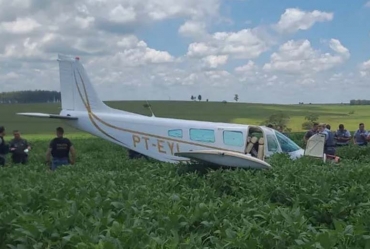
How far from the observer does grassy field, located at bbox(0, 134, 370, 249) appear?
12.4 ft

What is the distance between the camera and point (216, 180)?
7258 millimetres

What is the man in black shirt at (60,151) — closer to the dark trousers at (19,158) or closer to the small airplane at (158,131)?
the dark trousers at (19,158)

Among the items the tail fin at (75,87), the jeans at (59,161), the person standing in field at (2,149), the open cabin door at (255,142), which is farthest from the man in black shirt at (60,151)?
the tail fin at (75,87)

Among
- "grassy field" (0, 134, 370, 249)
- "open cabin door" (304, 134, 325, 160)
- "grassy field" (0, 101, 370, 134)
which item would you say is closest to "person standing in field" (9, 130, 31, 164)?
"open cabin door" (304, 134, 325, 160)

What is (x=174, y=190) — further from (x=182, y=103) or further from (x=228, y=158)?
(x=182, y=103)

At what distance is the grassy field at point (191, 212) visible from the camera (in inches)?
149

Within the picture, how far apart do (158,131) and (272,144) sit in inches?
145

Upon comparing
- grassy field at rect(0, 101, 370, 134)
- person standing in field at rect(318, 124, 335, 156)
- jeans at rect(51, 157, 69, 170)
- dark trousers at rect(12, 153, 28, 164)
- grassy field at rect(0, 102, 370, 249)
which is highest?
grassy field at rect(0, 102, 370, 249)

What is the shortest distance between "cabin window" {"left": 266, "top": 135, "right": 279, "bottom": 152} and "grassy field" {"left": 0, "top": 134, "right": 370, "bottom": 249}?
700 cm

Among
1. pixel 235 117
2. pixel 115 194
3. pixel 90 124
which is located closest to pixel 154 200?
pixel 115 194

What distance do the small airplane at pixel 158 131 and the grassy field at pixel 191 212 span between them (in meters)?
4.90

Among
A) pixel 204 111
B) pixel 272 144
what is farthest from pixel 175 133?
pixel 204 111

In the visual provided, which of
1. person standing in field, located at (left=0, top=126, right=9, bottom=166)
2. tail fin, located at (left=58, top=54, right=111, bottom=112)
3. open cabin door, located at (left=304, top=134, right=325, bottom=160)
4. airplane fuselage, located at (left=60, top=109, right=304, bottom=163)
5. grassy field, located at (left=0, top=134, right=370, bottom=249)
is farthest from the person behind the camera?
tail fin, located at (left=58, top=54, right=111, bottom=112)

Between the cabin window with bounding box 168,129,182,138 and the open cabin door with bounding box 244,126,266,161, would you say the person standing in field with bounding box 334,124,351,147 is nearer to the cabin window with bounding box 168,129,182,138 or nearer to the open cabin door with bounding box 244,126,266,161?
the open cabin door with bounding box 244,126,266,161
